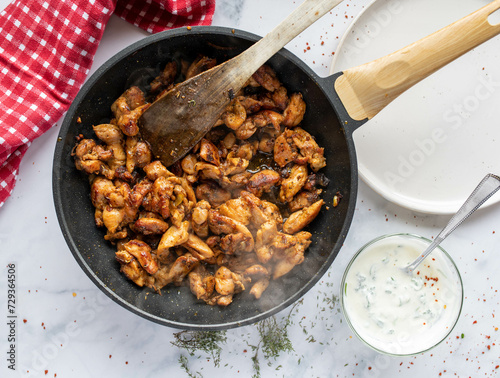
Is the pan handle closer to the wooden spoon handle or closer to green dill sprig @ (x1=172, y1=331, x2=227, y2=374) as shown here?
the wooden spoon handle

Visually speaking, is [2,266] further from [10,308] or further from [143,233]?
[143,233]

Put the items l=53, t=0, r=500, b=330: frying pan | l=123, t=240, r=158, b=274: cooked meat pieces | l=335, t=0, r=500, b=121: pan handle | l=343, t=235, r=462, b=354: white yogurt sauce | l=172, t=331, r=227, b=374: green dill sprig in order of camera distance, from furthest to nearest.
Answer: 1. l=172, t=331, r=227, b=374: green dill sprig
2. l=343, t=235, r=462, b=354: white yogurt sauce
3. l=123, t=240, r=158, b=274: cooked meat pieces
4. l=53, t=0, r=500, b=330: frying pan
5. l=335, t=0, r=500, b=121: pan handle

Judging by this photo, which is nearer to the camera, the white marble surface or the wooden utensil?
the wooden utensil

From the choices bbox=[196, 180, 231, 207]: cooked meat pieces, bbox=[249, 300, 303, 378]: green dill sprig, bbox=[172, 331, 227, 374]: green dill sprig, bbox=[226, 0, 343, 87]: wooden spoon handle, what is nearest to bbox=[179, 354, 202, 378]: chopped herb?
bbox=[172, 331, 227, 374]: green dill sprig

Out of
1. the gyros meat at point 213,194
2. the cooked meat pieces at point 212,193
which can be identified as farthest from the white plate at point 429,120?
the cooked meat pieces at point 212,193

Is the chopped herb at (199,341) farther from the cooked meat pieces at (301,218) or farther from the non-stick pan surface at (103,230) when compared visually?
the cooked meat pieces at (301,218)

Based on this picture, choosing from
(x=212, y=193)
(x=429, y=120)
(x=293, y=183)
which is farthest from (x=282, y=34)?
(x=429, y=120)
